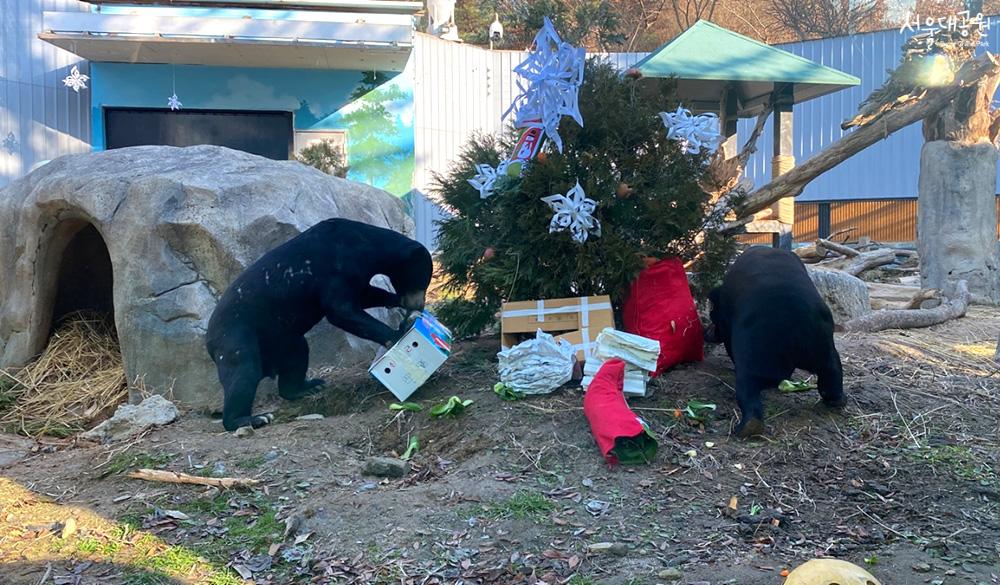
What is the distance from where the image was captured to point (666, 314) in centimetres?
551

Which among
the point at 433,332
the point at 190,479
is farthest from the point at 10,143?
the point at 190,479

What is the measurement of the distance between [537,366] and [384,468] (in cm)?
119

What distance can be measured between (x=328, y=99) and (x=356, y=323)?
9.88 meters

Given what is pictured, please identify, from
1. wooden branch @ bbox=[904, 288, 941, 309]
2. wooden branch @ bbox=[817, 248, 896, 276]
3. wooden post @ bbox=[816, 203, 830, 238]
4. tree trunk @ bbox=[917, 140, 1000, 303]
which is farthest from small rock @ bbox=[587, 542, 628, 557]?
wooden post @ bbox=[816, 203, 830, 238]

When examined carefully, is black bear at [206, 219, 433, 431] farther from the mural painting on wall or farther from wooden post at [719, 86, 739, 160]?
the mural painting on wall

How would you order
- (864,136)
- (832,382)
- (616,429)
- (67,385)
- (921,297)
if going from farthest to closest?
(921,297)
(864,136)
(67,385)
(832,382)
(616,429)

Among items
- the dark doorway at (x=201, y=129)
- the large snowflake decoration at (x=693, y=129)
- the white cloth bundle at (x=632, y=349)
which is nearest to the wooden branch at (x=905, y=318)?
the large snowflake decoration at (x=693, y=129)

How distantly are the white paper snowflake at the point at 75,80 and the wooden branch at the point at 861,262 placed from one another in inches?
494

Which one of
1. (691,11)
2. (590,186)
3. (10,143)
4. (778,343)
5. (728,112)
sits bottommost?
(778,343)

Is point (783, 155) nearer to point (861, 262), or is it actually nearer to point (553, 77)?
point (861, 262)

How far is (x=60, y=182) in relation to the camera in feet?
21.9

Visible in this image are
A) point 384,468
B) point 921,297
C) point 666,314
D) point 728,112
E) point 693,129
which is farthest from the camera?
point 728,112

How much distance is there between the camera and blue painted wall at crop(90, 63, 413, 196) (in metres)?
13.9

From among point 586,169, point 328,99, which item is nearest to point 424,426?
point 586,169
